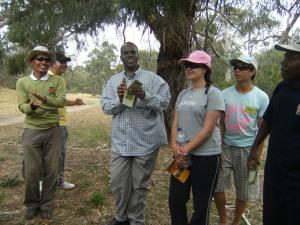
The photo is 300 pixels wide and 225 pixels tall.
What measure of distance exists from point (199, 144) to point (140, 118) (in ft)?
2.55

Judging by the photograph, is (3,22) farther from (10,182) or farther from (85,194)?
(85,194)

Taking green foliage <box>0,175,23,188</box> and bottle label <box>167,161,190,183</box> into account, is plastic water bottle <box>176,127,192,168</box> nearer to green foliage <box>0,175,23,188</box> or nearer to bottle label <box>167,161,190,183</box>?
bottle label <box>167,161,190,183</box>

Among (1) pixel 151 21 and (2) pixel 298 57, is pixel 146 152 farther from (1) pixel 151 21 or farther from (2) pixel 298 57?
(2) pixel 298 57

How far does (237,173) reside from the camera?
3.89 meters

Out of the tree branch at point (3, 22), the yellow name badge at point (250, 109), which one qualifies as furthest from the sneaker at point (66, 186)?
the yellow name badge at point (250, 109)

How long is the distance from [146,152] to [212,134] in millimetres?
760

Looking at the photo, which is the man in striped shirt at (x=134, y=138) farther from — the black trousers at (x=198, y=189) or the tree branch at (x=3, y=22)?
the tree branch at (x=3, y=22)

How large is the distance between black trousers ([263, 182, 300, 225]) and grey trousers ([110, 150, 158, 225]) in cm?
127

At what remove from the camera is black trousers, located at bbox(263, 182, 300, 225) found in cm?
271

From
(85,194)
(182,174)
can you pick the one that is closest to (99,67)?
(85,194)

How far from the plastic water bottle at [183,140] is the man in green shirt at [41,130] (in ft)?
4.42

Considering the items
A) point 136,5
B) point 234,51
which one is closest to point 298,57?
point 136,5

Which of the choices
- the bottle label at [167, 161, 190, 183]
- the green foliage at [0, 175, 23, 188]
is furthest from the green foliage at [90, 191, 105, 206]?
the bottle label at [167, 161, 190, 183]

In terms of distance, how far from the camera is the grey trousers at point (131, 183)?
3836mm
